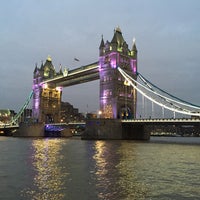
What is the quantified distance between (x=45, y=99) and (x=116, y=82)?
40907 millimetres

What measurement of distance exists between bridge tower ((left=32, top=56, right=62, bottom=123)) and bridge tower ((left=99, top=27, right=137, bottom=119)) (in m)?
32.7

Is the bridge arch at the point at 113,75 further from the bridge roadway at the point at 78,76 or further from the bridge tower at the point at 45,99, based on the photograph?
the bridge tower at the point at 45,99

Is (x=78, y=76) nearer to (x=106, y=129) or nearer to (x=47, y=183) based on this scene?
(x=106, y=129)

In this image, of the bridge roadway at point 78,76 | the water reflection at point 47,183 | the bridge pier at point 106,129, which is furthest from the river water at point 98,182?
the bridge roadway at point 78,76

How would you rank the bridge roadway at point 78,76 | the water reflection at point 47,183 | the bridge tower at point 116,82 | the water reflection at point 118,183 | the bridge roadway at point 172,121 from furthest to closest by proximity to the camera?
the bridge roadway at point 78,76, the bridge tower at point 116,82, the bridge roadway at point 172,121, the water reflection at point 118,183, the water reflection at point 47,183

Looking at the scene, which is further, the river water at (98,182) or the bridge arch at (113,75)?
the bridge arch at (113,75)

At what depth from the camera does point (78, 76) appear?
317ft

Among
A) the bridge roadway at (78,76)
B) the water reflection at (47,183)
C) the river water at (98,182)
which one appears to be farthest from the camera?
the bridge roadway at (78,76)

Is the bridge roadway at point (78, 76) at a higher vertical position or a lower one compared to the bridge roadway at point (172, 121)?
higher

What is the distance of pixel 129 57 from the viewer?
8725 cm

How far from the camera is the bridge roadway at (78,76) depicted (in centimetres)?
9000

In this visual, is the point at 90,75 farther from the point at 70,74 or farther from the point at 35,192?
the point at 35,192

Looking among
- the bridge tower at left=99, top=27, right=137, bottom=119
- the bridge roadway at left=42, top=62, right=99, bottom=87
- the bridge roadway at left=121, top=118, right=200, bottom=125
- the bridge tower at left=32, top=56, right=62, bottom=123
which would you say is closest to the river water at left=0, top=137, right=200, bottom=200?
the bridge roadway at left=121, top=118, right=200, bottom=125

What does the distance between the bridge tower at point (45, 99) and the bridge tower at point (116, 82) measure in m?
32.7
